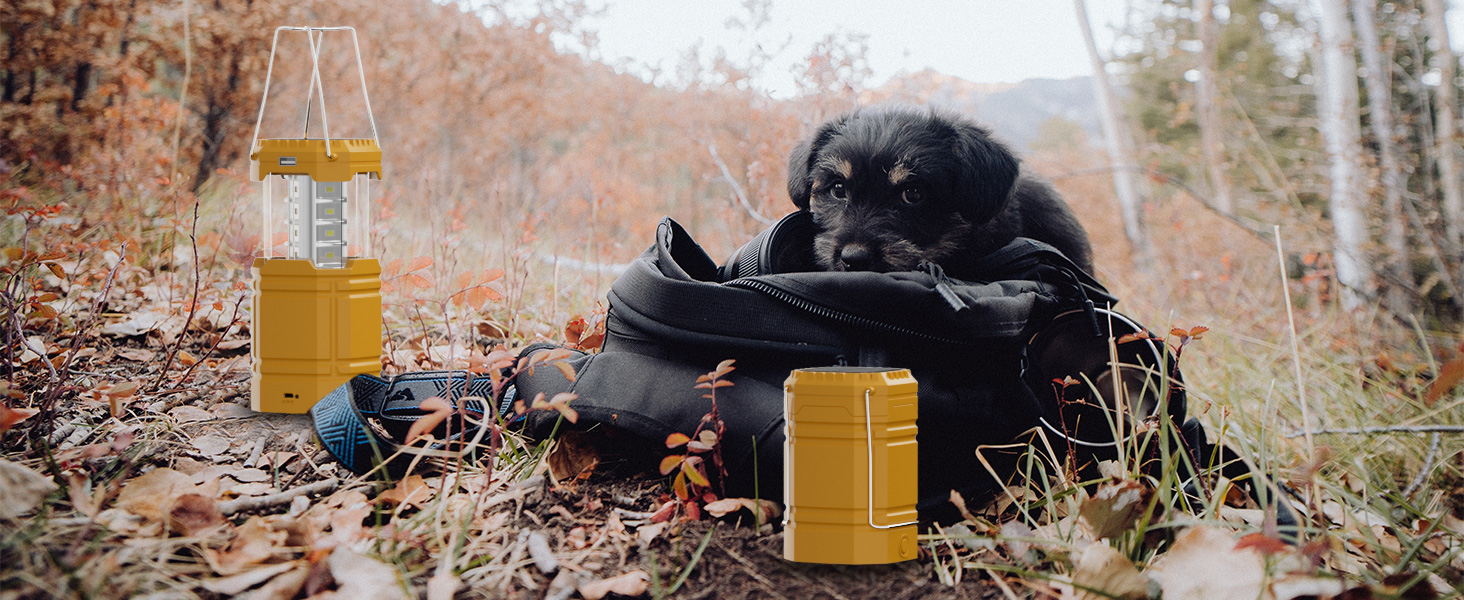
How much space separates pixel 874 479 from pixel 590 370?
0.89 metres

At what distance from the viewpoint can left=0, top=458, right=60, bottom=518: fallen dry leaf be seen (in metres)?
1.58

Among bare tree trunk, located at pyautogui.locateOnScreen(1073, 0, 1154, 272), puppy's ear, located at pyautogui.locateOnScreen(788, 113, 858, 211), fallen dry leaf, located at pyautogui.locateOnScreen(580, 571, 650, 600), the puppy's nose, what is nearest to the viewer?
Answer: fallen dry leaf, located at pyautogui.locateOnScreen(580, 571, 650, 600)

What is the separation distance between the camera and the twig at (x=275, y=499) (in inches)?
70.7

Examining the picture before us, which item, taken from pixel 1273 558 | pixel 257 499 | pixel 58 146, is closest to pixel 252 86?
pixel 58 146

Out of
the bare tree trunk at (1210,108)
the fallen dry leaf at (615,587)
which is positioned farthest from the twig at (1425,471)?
the bare tree trunk at (1210,108)

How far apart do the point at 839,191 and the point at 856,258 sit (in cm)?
63

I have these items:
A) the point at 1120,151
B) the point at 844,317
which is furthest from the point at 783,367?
the point at 1120,151

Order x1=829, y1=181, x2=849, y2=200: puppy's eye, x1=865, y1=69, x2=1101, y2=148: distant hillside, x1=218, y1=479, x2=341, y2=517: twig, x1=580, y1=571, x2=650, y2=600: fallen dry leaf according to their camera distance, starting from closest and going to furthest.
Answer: x1=580, y1=571, x2=650, y2=600: fallen dry leaf → x1=218, y1=479, x2=341, y2=517: twig → x1=829, y1=181, x2=849, y2=200: puppy's eye → x1=865, y1=69, x2=1101, y2=148: distant hillside

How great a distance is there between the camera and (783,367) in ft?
6.82

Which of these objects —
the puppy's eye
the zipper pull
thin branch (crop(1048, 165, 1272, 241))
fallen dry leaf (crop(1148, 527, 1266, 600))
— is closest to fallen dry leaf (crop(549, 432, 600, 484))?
the zipper pull

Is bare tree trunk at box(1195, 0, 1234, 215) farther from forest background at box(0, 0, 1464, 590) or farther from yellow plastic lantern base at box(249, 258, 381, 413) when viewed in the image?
yellow plastic lantern base at box(249, 258, 381, 413)

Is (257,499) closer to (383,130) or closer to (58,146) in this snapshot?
(58,146)

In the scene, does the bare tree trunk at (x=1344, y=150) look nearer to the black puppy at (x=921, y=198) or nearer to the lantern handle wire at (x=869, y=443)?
the black puppy at (x=921, y=198)

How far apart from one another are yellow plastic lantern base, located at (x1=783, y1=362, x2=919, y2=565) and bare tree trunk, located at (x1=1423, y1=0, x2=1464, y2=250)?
5355 millimetres
